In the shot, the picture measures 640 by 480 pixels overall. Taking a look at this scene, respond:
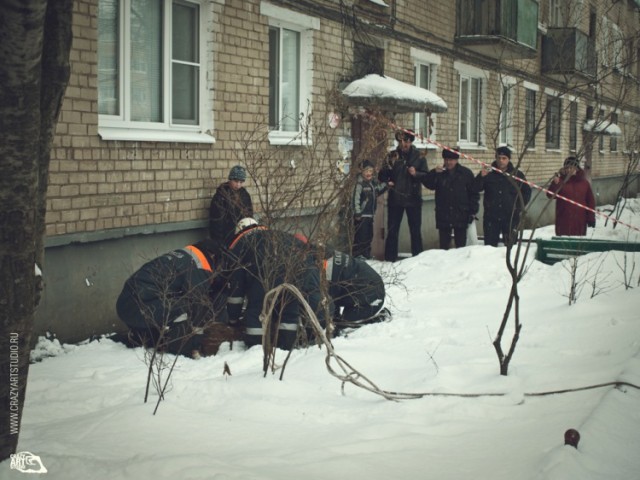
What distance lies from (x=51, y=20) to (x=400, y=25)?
1031 centimetres

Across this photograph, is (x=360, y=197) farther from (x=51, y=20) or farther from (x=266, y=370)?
(x=51, y=20)

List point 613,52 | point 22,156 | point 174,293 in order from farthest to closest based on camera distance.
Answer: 1. point 613,52
2. point 174,293
3. point 22,156

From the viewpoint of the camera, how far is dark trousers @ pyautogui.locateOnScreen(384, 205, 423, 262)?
36.7 ft

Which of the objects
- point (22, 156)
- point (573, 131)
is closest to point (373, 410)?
point (22, 156)

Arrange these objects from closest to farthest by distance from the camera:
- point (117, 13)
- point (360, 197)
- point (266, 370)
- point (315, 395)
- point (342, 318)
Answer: point (315, 395) < point (266, 370) < point (342, 318) < point (117, 13) < point (360, 197)

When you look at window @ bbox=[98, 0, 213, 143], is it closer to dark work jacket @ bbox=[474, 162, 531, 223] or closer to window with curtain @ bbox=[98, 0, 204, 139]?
window with curtain @ bbox=[98, 0, 204, 139]

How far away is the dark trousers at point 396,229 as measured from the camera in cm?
1118

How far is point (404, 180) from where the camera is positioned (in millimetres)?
11117

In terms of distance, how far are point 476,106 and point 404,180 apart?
5.84 metres

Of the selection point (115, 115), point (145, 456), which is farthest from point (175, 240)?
point (145, 456)

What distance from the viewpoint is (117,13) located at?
7.48 m

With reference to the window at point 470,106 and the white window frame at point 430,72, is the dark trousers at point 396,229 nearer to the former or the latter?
the white window frame at point 430,72

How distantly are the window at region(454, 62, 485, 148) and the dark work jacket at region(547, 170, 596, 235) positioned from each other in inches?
181

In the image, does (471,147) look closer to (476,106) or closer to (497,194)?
(476,106)
